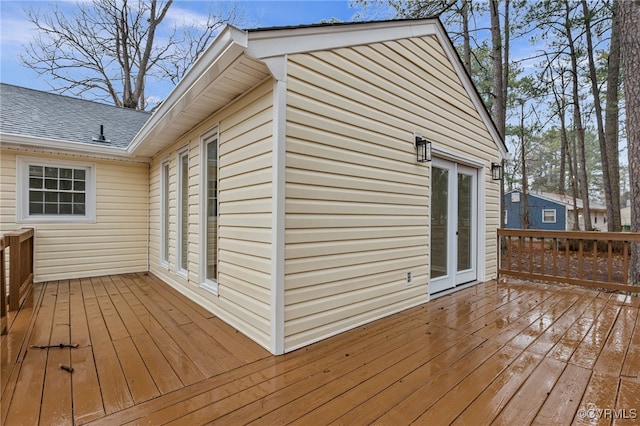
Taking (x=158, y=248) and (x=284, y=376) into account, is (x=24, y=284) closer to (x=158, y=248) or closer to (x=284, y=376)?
(x=158, y=248)

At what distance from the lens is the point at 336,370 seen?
220cm

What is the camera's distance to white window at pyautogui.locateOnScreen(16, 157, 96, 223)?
4844 mm

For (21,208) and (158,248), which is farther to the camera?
(158,248)

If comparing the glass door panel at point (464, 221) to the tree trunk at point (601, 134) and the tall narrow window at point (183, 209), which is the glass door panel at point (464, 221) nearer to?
Answer: the tall narrow window at point (183, 209)

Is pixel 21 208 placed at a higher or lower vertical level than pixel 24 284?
higher

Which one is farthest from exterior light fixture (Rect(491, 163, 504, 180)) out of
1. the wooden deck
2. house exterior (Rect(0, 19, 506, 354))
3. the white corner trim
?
the white corner trim

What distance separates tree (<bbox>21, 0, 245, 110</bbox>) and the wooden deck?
1046 cm

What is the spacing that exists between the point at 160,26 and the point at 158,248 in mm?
10295

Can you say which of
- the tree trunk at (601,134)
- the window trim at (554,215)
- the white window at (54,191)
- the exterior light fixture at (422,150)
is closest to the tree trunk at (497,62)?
the tree trunk at (601,134)

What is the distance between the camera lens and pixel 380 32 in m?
3.33

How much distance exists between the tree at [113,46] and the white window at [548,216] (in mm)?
21008

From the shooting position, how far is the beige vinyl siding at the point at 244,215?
259 cm

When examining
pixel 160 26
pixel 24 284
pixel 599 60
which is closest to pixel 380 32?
pixel 24 284

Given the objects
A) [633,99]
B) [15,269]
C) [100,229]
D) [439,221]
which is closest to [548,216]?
[633,99]
